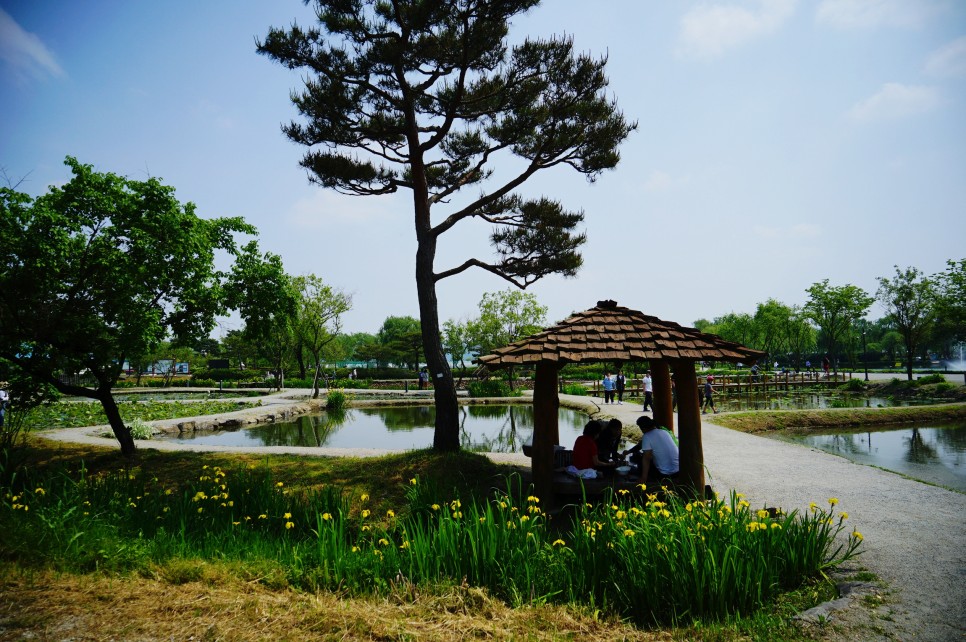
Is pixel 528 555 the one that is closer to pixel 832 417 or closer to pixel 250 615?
pixel 250 615

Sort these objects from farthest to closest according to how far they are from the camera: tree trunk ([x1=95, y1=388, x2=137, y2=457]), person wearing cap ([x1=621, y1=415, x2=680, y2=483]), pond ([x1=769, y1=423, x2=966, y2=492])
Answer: pond ([x1=769, y1=423, x2=966, y2=492]) < tree trunk ([x1=95, y1=388, x2=137, y2=457]) < person wearing cap ([x1=621, y1=415, x2=680, y2=483])

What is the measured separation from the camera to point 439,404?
31.2 ft

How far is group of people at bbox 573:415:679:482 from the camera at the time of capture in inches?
252

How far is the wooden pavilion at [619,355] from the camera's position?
624cm

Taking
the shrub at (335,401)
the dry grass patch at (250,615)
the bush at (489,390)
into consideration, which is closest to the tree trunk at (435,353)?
the dry grass patch at (250,615)

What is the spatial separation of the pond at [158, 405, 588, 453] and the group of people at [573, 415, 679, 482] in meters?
5.43

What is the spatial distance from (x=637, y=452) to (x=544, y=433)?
1497 millimetres

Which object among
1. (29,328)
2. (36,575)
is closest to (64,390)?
(29,328)

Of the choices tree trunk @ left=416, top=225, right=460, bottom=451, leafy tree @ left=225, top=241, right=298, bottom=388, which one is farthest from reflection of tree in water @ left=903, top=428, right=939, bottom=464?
leafy tree @ left=225, top=241, right=298, bottom=388

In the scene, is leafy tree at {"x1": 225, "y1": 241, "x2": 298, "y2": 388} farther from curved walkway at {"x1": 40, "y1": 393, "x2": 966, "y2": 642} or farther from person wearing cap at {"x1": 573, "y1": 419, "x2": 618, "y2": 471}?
person wearing cap at {"x1": 573, "y1": 419, "x2": 618, "y2": 471}

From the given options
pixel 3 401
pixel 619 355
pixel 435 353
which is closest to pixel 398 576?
pixel 619 355

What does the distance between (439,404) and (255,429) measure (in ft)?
33.1

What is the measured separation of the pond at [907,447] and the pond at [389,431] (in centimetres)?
639

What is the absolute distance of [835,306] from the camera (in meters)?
36.8
